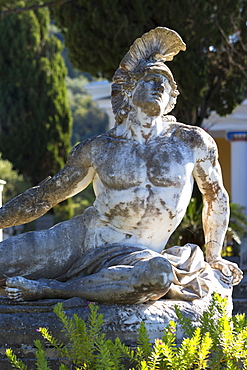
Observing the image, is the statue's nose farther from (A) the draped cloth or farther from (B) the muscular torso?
(A) the draped cloth

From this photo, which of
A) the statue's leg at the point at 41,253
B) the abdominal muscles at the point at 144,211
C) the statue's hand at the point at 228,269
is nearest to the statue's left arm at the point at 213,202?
the statue's hand at the point at 228,269

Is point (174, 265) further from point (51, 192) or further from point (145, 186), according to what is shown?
point (51, 192)

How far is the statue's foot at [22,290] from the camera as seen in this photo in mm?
4500

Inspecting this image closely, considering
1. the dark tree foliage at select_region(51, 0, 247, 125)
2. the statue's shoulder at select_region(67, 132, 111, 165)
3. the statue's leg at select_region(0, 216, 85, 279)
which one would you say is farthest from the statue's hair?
the dark tree foliage at select_region(51, 0, 247, 125)

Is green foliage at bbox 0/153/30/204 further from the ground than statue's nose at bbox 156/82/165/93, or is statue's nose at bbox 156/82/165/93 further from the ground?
statue's nose at bbox 156/82/165/93

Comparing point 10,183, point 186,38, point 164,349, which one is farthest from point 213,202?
point 10,183

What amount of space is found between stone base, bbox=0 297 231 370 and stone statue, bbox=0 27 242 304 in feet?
0.36

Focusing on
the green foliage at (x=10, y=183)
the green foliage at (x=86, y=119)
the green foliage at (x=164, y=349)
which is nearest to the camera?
the green foliage at (x=164, y=349)

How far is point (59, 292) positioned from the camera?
178 inches

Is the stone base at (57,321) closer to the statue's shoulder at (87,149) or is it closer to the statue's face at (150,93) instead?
the statue's shoulder at (87,149)

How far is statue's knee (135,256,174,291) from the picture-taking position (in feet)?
14.1

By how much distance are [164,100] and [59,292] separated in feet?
4.60

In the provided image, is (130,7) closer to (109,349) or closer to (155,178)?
(155,178)

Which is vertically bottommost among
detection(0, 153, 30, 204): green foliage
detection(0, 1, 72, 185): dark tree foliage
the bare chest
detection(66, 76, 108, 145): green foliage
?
detection(66, 76, 108, 145): green foliage
